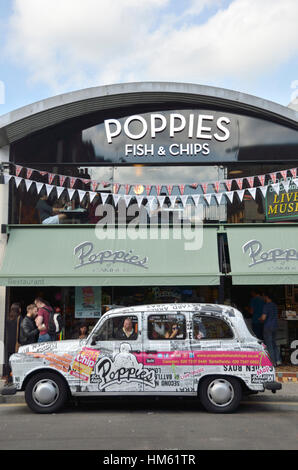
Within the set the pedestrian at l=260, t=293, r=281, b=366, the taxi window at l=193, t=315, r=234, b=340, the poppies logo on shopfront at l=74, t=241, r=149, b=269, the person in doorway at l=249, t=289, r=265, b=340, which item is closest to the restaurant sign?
the person in doorway at l=249, t=289, r=265, b=340

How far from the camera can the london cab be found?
7895 millimetres

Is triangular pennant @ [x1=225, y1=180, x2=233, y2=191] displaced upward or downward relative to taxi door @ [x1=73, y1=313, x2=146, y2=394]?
upward

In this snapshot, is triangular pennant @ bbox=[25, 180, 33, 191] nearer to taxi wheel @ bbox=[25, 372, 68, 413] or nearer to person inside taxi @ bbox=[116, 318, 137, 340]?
person inside taxi @ bbox=[116, 318, 137, 340]

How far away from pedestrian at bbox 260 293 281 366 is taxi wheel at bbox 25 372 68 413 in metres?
5.72

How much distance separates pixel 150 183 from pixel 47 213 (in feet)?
9.59

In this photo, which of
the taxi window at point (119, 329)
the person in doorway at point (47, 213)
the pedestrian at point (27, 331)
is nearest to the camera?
the taxi window at point (119, 329)

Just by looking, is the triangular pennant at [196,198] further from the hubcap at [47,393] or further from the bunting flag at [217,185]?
the hubcap at [47,393]

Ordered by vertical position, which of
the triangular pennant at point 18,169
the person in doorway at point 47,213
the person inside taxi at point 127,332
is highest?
the triangular pennant at point 18,169

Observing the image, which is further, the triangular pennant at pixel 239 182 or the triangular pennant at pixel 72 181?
the triangular pennant at pixel 72 181

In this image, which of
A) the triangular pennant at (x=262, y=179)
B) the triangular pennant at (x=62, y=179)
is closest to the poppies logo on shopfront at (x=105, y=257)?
the triangular pennant at (x=62, y=179)

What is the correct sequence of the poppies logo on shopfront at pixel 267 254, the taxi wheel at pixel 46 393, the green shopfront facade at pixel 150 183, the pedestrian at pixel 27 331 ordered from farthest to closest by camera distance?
the green shopfront facade at pixel 150 183 < the poppies logo on shopfront at pixel 267 254 < the pedestrian at pixel 27 331 < the taxi wheel at pixel 46 393

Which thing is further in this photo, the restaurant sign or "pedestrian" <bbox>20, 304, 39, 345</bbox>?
the restaurant sign

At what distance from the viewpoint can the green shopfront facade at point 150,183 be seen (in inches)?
484

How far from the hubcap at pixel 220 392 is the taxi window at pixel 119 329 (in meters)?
1.52
